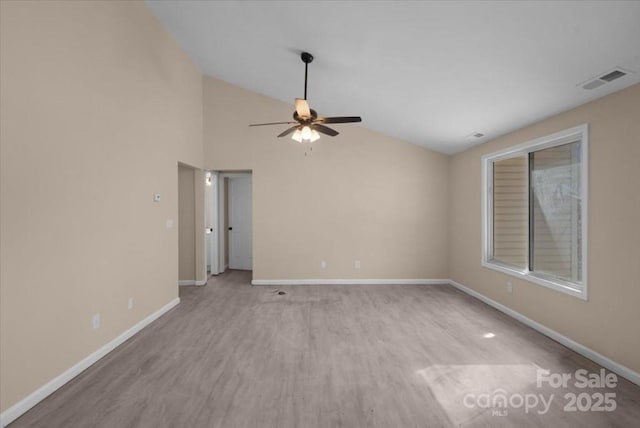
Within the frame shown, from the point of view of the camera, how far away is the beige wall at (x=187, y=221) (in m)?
5.17

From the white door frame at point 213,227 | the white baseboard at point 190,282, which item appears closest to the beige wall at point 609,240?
the white baseboard at point 190,282

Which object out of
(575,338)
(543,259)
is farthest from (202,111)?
(575,338)

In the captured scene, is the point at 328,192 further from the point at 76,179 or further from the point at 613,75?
the point at 613,75

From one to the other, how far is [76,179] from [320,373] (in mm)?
2684

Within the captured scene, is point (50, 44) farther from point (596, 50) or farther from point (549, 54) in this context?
point (596, 50)

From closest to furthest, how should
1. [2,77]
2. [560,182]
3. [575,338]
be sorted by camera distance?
1. [2,77]
2. [575,338]
3. [560,182]

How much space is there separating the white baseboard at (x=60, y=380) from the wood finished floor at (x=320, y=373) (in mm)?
52

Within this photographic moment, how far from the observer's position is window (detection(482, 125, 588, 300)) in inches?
112

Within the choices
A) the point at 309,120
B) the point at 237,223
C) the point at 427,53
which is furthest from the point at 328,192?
the point at 427,53

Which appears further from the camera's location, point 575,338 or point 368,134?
point 368,134

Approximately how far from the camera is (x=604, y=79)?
228cm

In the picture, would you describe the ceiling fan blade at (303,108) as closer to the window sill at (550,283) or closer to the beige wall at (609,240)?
the beige wall at (609,240)

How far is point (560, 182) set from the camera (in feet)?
10.2

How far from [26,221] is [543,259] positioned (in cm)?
499
